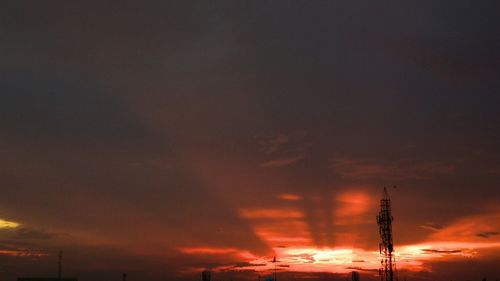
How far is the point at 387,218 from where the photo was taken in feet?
572

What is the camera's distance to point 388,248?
172375 millimetres

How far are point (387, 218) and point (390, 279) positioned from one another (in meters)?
20.9

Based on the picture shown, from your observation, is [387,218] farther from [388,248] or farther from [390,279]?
[390,279]

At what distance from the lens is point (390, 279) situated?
565 ft

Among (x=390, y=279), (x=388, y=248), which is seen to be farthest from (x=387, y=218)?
(x=390, y=279)

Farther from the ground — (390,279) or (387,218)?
(387,218)

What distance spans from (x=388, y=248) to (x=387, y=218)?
10.3 metres

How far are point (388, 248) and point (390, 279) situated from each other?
1071cm

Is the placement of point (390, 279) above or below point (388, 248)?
below
